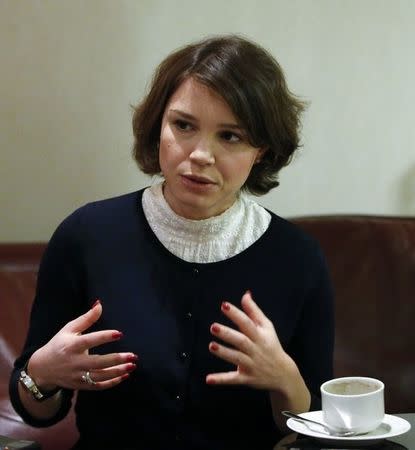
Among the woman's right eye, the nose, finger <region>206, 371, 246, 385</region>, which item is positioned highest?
the woman's right eye

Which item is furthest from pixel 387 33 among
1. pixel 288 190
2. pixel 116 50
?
pixel 116 50

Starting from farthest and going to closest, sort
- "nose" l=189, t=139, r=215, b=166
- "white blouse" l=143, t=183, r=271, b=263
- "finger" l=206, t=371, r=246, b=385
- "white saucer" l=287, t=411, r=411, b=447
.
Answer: "white blouse" l=143, t=183, r=271, b=263 → "nose" l=189, t=139, r=215, b=166 → "finger" l=206, t=371, r=246, b=385 → "white saucer" l=287, t=411, r=411, b=447

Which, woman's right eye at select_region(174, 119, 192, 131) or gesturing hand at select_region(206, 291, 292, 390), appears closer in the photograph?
gesturing hand at select_region(206, 291, 292, 390)

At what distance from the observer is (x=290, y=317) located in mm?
1479

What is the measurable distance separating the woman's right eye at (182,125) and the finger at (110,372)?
15.3 inches

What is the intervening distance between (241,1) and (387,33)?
0.37 m

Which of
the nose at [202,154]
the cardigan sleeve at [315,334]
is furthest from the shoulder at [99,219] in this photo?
the cardigan sleeve at [315,334]

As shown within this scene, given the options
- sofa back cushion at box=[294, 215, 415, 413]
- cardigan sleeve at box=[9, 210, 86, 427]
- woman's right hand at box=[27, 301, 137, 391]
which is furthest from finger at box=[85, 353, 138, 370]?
sofa back cushion at box=[294, 215, 415, 413]

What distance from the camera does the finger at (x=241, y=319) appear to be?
1.15 metres

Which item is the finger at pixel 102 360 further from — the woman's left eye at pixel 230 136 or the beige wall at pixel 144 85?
the beige wall at pixel 144 85

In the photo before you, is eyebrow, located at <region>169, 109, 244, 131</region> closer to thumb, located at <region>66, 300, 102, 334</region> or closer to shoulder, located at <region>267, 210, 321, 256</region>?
shoulder, located at <region>267, 210, 321, 256</region>

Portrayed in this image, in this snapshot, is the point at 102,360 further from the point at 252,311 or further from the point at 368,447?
the point at 368,447

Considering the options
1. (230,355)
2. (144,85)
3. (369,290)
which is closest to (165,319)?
(230,355)

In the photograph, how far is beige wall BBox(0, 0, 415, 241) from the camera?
6.61 feet
